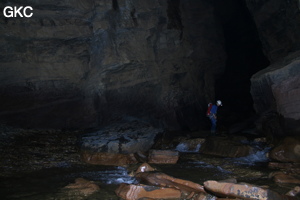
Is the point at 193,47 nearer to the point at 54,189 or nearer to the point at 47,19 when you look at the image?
the point at 47,19

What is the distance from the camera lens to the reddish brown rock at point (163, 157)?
22.1 ft

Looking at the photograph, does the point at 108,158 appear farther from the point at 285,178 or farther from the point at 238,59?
the point at 238,59

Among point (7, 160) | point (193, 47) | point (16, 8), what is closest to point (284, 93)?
point (193, 47)

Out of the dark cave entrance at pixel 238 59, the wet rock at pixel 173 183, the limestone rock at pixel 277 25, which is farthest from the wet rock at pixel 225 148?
the dark cave entrance at pixel 238 59

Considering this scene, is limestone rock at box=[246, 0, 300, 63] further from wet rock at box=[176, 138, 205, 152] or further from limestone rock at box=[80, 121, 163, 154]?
limestone rock at box=[80, 121, 163, 154]

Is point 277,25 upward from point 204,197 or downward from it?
upward

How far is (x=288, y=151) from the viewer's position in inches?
265

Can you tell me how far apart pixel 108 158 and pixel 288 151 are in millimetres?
5008

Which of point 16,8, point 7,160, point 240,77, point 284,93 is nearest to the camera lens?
point 7,160

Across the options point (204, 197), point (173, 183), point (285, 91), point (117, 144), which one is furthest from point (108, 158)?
point (285, 91)

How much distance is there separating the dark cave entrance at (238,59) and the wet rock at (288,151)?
24.9ft

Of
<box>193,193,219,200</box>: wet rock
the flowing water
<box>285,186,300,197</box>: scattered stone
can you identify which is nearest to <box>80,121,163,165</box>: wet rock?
the flowing water

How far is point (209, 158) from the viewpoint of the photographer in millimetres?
7125

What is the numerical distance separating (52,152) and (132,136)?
259cm
